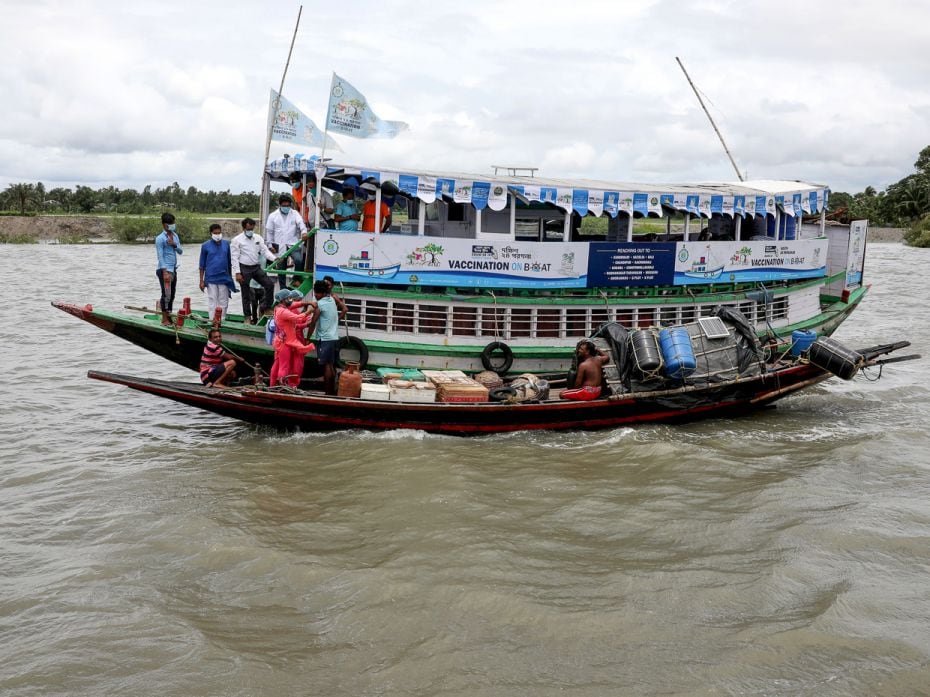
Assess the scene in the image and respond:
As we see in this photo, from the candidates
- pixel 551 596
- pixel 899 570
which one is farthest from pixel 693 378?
pixel 551 596

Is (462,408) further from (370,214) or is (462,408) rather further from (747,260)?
(747,260)

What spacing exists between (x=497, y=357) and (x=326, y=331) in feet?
8.12

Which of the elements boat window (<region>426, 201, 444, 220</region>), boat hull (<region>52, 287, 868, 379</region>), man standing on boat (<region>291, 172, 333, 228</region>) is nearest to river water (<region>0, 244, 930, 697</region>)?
boat hull (<region>52, 287, 868, 379</region>)

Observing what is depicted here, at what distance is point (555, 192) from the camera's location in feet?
36.0

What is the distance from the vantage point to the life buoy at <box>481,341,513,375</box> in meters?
11.1

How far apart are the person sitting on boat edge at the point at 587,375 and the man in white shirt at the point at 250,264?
4.30 m

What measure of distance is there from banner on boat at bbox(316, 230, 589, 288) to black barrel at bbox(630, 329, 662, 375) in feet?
4.23

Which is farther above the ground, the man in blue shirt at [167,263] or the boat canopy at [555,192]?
the boat canopy at [555,192]

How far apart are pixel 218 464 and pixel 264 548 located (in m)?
2.64

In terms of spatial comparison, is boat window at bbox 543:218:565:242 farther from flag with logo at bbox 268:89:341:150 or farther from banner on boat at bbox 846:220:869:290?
banner on boat at bbox 846:220:869:290

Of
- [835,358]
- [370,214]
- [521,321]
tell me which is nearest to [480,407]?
[521,321]

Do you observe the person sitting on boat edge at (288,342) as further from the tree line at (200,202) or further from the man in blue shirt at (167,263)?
the tree line at (200,202)

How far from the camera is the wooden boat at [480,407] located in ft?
32.3

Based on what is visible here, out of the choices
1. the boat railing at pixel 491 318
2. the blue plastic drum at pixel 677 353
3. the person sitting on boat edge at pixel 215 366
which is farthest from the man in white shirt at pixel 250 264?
the blue plastic drum at pixel 677 353
